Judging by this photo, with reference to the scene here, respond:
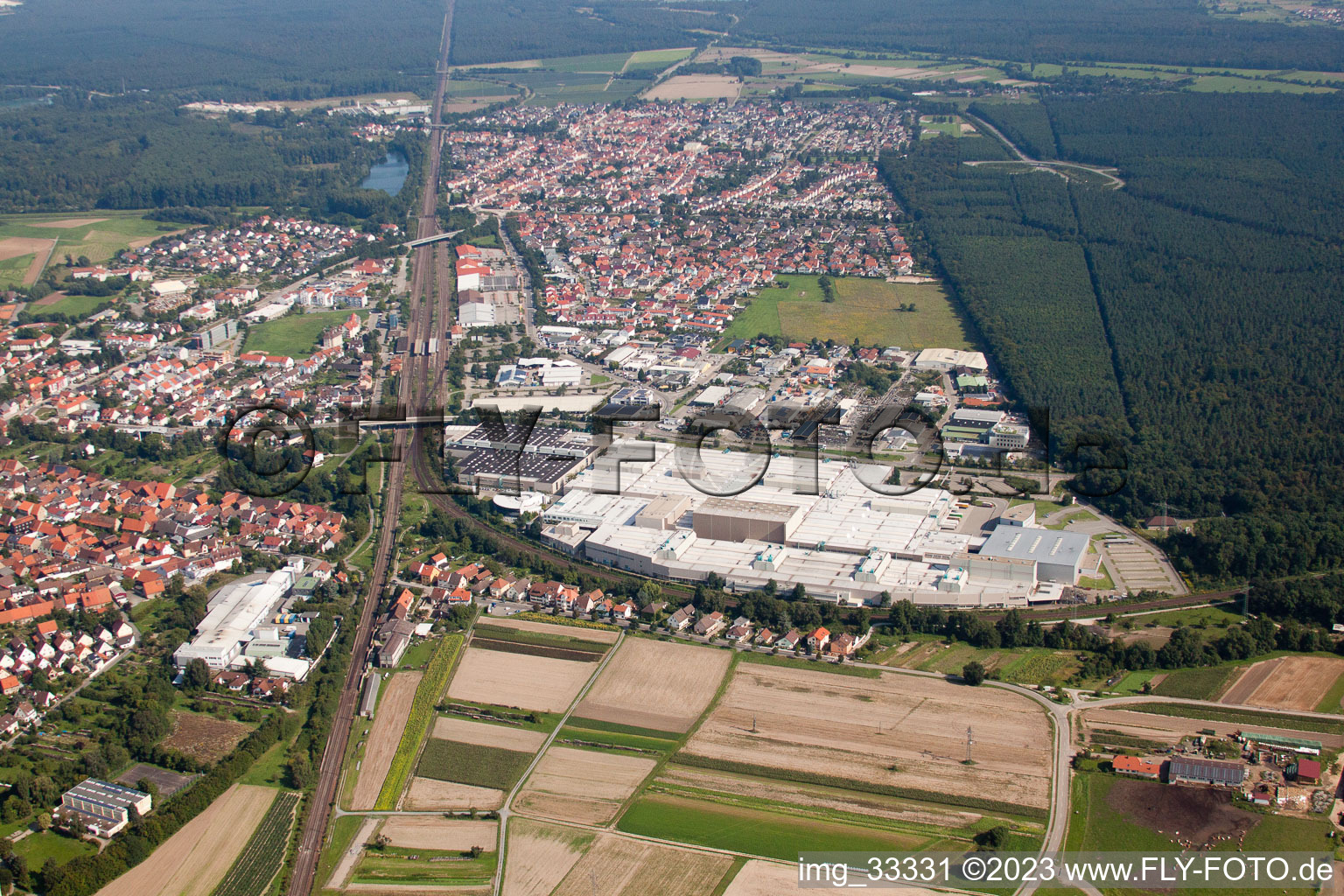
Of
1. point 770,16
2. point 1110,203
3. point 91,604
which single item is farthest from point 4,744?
point 770,16

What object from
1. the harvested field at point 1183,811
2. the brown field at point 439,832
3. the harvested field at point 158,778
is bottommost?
the harvested field at point 158,778

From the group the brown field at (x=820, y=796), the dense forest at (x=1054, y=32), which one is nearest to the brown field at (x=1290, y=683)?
the brown field at (x=820, y=796)

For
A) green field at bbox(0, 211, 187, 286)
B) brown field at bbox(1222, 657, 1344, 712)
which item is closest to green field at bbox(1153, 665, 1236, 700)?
brown field at bbox(1222, 657, 1344, 712)

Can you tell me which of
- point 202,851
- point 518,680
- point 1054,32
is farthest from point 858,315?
point 1054,32

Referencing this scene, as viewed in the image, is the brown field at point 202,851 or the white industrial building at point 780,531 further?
the white industrial building at point 780,531

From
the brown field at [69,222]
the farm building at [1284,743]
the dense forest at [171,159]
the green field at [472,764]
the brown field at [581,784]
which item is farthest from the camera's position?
the dense forest at [171,159]

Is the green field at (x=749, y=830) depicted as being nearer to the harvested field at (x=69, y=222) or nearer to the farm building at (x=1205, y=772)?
the farm building at (x=1205, y=772)

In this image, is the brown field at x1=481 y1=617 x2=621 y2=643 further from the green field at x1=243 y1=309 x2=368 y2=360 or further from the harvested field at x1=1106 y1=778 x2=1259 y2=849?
the green field at x1=243 y1=309 x2=368 y2=360
